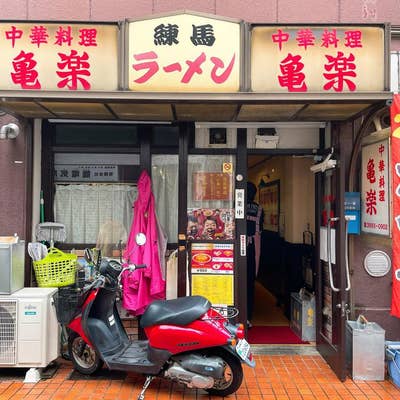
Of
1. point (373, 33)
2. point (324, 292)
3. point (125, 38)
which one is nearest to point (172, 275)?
point (324, 292)

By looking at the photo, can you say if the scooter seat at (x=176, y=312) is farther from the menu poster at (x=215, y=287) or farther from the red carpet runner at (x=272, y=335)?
the red carpet runner at (x=272, y=335)

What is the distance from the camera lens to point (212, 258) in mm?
5570

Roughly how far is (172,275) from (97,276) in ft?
4.08

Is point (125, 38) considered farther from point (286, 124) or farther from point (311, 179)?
point (311, 179)

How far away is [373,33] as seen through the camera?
4297 mm

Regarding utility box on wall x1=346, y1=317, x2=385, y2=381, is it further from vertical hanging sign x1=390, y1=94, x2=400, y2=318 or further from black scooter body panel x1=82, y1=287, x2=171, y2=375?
black scooter body panel x1=82, y1=287, x2=171, y2=375

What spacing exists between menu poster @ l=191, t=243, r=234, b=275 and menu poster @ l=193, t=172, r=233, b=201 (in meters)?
0.66

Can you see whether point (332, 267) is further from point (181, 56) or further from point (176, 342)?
point (181, 56)

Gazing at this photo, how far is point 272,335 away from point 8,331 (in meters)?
3.58

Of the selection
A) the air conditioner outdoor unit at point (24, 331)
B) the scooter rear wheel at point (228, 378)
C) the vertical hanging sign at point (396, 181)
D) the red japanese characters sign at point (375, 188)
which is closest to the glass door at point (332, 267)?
the red japanese characters sign at point (375, 188)

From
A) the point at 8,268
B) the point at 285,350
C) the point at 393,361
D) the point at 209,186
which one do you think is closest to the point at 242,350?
the point at 285,350

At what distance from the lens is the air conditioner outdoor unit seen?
4633mm

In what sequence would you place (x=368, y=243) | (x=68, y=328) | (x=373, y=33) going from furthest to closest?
(x=368, y=243) → (x=68, y=328) → (x=373, y=33)

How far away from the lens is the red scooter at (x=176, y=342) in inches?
159
